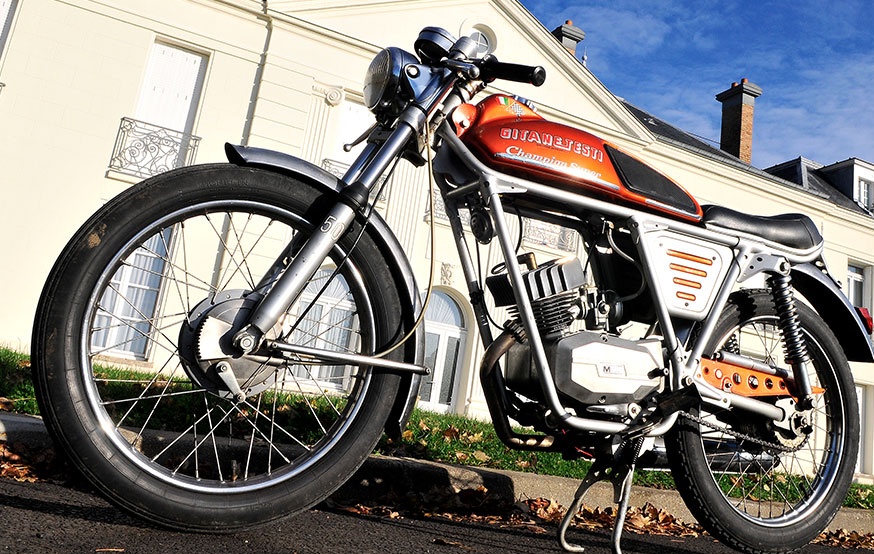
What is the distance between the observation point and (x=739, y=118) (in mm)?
21406

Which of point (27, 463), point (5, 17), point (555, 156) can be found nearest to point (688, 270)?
→ point (555, 156)

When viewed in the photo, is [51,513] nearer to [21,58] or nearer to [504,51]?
[21,58]

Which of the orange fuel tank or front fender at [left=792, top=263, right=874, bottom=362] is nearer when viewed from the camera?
the orange fuel tank

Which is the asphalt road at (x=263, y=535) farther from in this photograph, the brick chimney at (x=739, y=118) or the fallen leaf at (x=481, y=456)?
the brick chimney at (x=739, y=118)

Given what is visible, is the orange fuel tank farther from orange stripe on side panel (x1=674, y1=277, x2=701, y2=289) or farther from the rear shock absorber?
the rear shock absorber

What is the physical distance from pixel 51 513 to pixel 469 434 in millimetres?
3709

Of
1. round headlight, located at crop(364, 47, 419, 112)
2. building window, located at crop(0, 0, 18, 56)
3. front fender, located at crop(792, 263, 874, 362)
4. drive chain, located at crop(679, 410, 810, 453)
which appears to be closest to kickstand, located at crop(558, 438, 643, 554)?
drive chain, located at crop(679, 410, 810, 453)

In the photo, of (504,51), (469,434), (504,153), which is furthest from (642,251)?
(504,51)

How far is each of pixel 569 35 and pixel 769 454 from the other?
1896 cm

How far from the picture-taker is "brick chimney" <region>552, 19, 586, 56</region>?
1952 centimetres

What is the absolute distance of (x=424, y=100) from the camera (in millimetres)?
2027

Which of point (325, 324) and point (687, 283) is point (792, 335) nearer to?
point (687, 283)

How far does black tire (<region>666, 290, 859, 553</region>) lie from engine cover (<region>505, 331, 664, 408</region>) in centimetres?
29

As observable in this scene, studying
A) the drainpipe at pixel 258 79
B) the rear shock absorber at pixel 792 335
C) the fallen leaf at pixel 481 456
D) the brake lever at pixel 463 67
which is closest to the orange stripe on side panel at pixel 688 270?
the rear shock absorber at pixel 792 335
